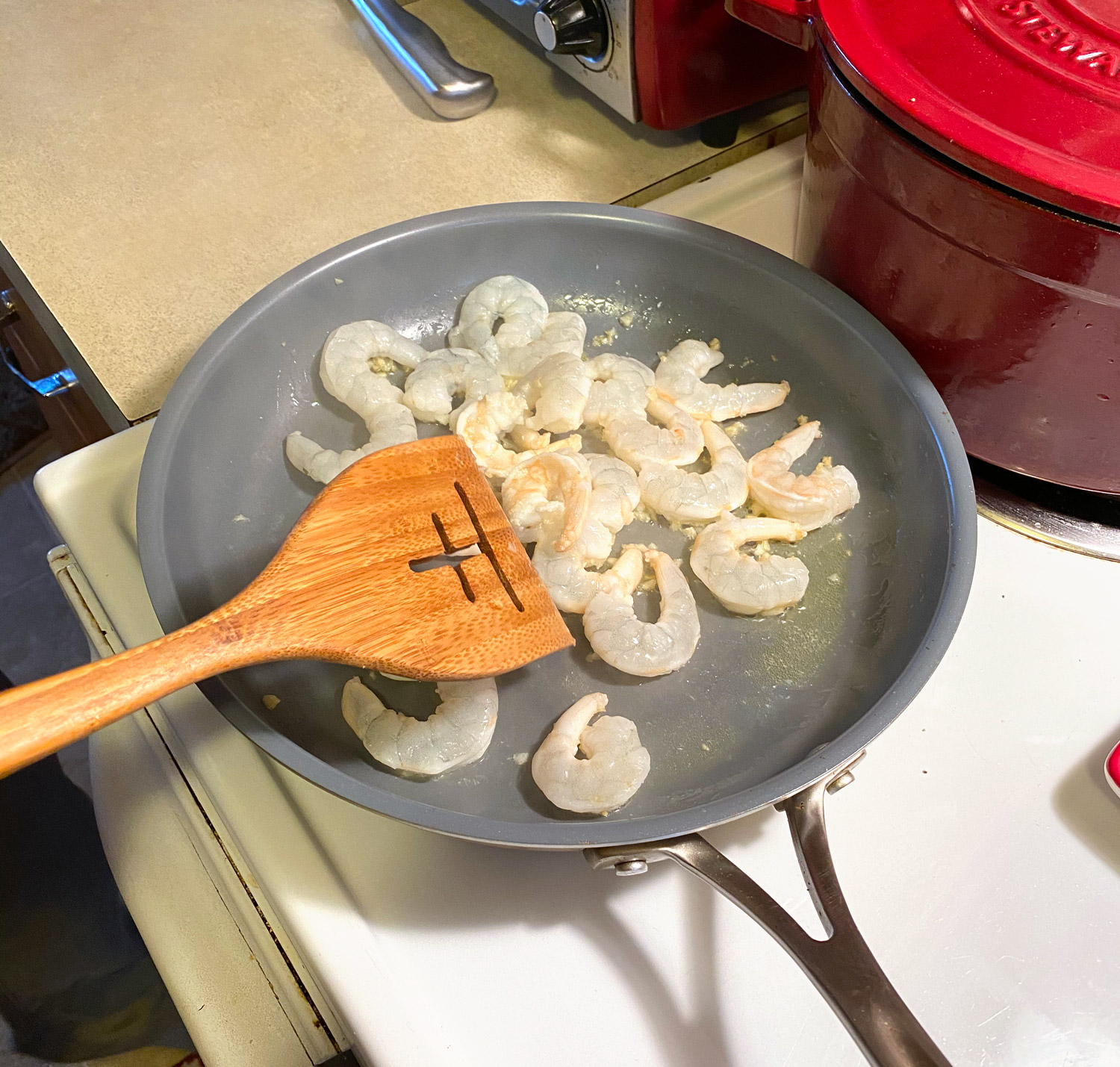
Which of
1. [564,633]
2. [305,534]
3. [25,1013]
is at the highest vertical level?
[305,534]

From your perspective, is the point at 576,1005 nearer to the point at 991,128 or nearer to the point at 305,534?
the point at 305,534

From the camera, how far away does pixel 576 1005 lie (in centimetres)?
62

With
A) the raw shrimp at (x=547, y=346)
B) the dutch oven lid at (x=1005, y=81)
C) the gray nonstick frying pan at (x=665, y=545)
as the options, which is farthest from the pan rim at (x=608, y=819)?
the dutch oven lid at (x=1005, y=81)

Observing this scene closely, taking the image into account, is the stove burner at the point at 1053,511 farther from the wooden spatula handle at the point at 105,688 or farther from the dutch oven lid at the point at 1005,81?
the wooden spatula handle at the point at 105,688

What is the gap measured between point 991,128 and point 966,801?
476mm

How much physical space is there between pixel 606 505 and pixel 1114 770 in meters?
0.44

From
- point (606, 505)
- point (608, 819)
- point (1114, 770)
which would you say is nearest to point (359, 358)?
point (606, 505)

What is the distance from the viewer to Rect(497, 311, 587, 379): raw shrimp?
0.89m

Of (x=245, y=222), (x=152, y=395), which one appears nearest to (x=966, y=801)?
(x=152, y=395)

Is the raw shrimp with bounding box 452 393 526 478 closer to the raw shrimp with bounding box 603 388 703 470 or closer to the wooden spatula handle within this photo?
the raw shrimp with bounding box 603 388 703 470

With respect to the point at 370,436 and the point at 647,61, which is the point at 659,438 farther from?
the point at 647,61

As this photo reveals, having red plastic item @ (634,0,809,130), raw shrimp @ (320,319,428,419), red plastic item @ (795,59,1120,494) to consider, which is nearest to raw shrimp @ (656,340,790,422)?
red plastic item @ (795,59,1120,494)

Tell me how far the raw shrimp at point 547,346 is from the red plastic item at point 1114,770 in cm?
56

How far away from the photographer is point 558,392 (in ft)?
2.76
